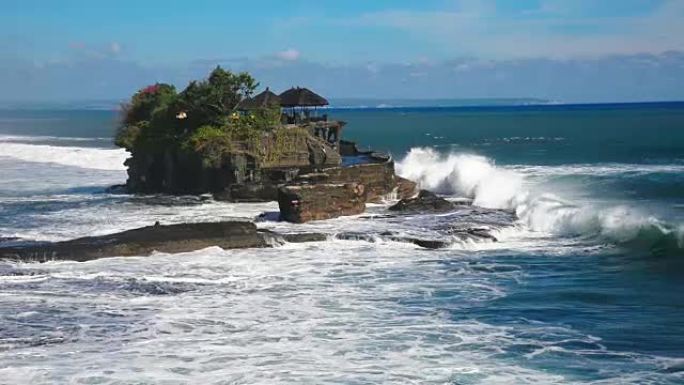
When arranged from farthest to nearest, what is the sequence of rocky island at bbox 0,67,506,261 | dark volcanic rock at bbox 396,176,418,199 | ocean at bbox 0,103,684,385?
dark volcanic rock at bbox 396,176,418,199, rocky island at bbox 0,67,506,261, ocean at bbox 0,103,684,385

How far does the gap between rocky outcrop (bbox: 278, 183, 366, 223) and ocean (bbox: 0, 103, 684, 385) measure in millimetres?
689

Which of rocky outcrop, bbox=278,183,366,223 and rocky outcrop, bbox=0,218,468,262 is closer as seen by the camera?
rocky outcrop, bbox=0,218,468,262

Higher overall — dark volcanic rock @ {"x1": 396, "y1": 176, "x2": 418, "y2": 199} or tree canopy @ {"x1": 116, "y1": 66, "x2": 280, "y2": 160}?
tree canopy @ {"x1": 116, "y1": 66, "x2": 280, "y2": 160}

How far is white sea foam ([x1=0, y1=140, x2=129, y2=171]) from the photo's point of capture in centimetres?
6731

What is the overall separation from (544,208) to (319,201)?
819 centimetres

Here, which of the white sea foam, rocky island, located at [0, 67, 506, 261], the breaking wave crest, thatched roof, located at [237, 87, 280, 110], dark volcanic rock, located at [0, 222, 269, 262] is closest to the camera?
dark volcanic rock, located at [0, 222, 269, 262]

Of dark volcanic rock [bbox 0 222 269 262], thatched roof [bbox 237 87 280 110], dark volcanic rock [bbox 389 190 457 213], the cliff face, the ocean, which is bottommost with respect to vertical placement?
the ocean

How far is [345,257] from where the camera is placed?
26.1 meters

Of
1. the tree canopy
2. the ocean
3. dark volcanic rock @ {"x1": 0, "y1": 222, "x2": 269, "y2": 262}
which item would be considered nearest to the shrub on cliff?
the tree canopy

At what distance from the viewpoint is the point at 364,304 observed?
20312 millimetres

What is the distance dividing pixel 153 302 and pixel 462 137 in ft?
303

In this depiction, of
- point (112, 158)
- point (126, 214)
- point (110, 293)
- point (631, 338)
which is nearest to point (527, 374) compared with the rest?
point (631, 338)

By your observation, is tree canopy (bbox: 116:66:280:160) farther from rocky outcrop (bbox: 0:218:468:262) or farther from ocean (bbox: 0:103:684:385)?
rocky outcrop (bbox: 0:218:468:262)

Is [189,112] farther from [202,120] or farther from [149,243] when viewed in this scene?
[149,243]
